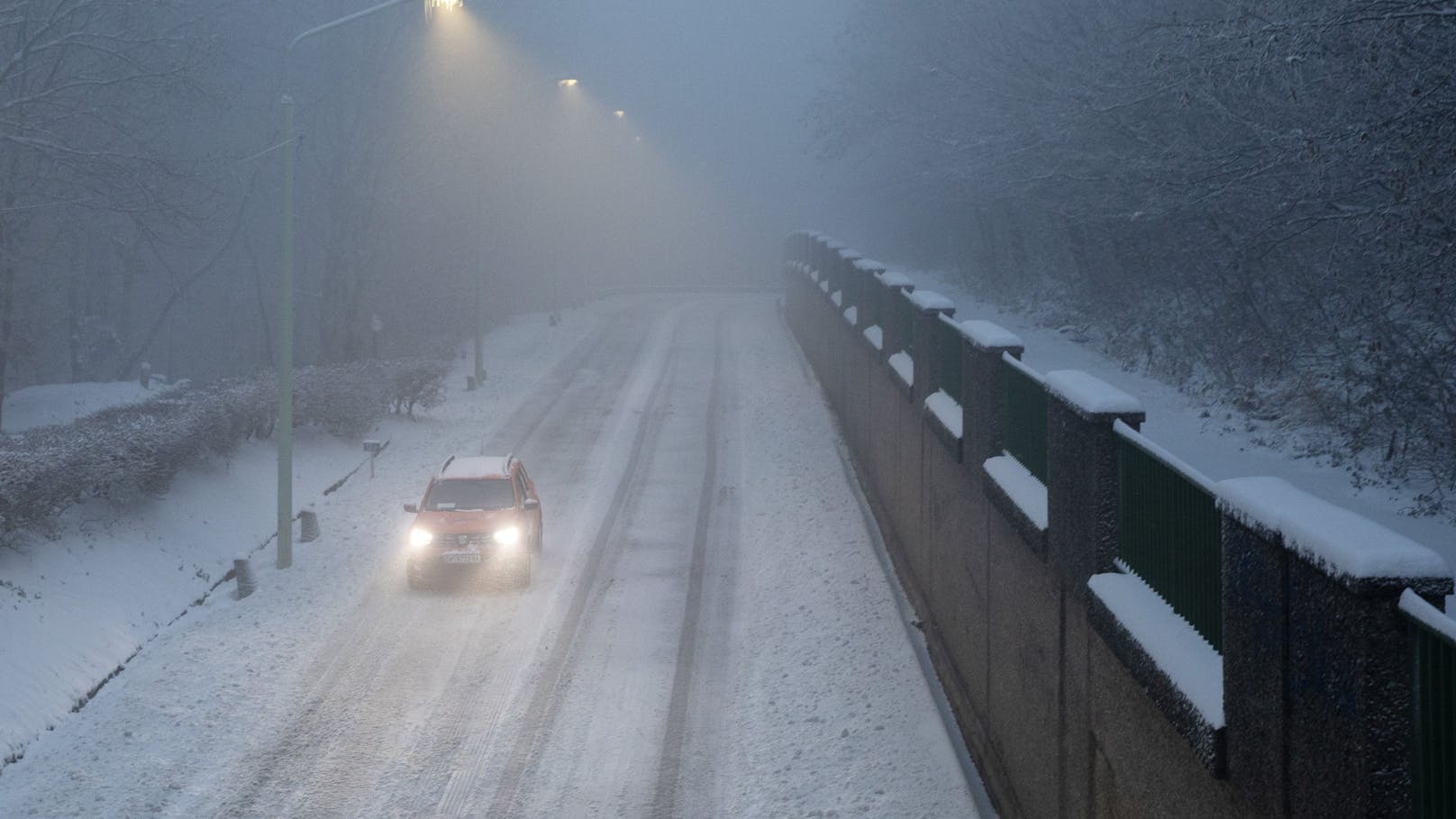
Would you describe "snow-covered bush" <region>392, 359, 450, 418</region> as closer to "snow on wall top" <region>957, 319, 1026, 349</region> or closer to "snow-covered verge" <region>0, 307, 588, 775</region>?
"snow-covered verge" <region>0, 307, 588, 775</region>

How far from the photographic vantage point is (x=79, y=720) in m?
14.3

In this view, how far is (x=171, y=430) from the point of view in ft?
70.9

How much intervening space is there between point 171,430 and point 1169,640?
1799 cm

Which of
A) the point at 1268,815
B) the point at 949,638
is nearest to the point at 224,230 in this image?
the point at 949,638

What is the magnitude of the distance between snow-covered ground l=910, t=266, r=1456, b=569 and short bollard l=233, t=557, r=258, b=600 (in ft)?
36.2

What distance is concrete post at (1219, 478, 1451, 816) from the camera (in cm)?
493

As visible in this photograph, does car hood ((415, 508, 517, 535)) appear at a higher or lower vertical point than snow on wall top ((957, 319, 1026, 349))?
lower

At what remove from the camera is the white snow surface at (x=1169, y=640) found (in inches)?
274

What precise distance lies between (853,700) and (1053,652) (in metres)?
4.73

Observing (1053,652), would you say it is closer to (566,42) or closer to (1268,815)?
(1268,815)

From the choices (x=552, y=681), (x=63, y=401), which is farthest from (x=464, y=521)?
(x=63, y=401)

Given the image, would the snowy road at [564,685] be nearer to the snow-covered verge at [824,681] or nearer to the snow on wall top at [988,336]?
the snow-covered verge at [824,681]

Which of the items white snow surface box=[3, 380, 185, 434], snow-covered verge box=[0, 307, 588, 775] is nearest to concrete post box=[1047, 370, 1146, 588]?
snow-covered verge box=[0, 307, 588, 775]

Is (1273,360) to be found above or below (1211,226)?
below
